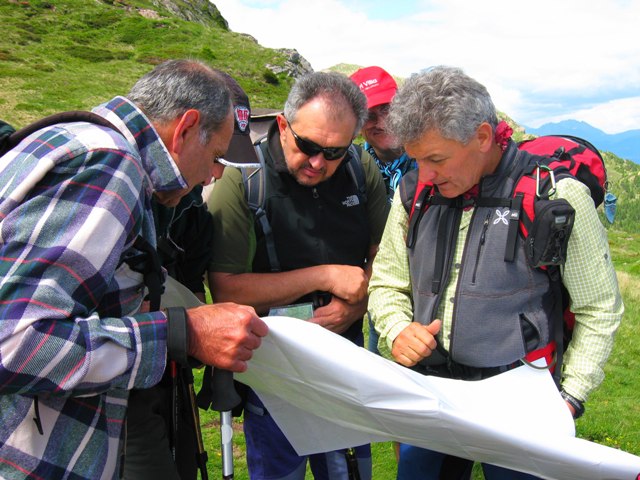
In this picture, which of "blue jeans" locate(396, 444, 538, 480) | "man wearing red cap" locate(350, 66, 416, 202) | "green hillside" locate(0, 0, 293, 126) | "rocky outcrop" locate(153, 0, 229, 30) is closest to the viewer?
"blue jeans" locate(396, 444, 538, 480)

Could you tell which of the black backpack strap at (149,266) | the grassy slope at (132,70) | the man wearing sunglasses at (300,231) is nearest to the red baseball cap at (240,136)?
the man wearing sunglasses at (300,231)

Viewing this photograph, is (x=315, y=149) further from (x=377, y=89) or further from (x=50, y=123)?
(x=377, y=89)

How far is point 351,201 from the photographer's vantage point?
3369 mm

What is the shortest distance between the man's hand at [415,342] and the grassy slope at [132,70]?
2647mm

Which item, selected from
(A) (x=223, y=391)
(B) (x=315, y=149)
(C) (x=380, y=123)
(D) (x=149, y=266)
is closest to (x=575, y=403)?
(A) (x=223, y=391)

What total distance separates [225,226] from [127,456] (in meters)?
1.23

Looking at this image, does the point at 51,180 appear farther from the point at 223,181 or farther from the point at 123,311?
the point at 223,181

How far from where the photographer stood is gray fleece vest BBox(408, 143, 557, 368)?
8.45 feet

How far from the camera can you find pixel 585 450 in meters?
2.23

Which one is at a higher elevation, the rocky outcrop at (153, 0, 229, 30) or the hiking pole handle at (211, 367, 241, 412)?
the rocky outcrop at (153, 0, 229, 30)

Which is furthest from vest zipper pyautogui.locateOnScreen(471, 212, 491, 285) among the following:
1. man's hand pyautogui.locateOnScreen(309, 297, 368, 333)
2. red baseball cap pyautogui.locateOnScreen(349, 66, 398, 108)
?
red baseball cap pyautogui.locateOnScreen(349, 66, 398, 108)

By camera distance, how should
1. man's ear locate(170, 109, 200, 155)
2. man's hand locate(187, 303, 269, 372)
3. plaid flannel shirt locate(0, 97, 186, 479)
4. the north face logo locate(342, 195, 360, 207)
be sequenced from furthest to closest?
the north face logo locate(342, 195, 360, 207) → man's ear locate(170, 109, 200, 155) → man's hand locate(187, 303, 269, 372) → plaid flannel shirt locate(0, 97, 186, 479)

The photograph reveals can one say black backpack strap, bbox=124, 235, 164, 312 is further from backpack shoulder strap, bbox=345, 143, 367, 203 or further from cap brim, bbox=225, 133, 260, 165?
backpack shoulder strap, bbox=345, 143, 367, 203

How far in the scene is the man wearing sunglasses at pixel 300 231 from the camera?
310 cm
